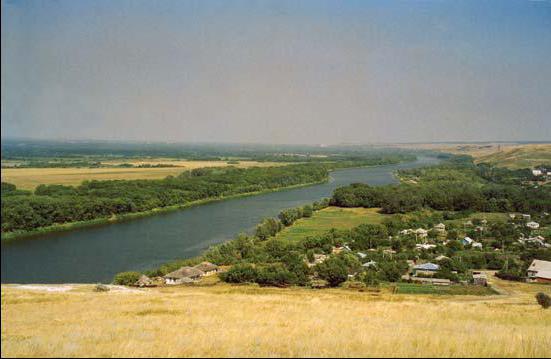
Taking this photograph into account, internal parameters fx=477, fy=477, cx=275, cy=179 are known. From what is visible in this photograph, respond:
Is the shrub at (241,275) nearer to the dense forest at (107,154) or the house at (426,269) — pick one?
the house at (426,269)

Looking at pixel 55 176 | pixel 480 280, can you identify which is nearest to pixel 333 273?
pixel 480 280

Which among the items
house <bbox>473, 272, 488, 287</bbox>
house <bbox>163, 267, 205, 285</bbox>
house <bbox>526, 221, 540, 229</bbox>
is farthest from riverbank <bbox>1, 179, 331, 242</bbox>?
house <bbox>526, 221, 540, 229</bbox>

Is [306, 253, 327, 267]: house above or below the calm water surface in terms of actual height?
below

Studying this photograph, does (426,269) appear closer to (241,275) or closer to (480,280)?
(480,280)

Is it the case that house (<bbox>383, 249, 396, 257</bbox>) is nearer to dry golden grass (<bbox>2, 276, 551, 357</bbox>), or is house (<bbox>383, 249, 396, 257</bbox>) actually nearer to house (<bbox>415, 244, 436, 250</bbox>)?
house (<bbox>415, 244, 436, 250</bbox>)

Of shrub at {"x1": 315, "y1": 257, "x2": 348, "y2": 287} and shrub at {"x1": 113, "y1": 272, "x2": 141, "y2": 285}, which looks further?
shrub at {"x1": 315, "y1": 257, "x2": 348, "y2": 287}

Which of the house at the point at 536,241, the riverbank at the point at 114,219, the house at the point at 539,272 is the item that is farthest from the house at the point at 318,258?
the house at the point at 536,241

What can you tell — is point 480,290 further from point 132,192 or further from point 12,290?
point 132,192
